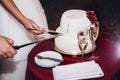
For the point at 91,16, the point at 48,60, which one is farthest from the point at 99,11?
the point at 48,60

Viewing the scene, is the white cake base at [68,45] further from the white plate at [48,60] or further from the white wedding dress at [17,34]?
the white wedding dress at [17,34]

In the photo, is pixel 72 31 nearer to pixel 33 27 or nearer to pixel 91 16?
pixel 91 16

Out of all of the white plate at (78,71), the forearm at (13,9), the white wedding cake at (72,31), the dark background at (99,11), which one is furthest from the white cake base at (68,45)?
the dark background at (99,11)

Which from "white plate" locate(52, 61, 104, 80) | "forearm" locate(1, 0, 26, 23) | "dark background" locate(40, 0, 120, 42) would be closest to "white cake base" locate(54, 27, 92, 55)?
"white plate" locate(52, 61, 104, 80)

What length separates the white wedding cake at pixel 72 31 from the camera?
6.19ft

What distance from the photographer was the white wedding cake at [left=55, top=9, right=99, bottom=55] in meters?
1.89

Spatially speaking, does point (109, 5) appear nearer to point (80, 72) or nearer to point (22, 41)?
point (22, 41)

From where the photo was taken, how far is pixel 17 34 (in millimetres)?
2244

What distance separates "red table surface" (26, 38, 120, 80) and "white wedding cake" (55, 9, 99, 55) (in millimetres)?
75

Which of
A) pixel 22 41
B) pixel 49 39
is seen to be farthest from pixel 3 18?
pixel 49 39

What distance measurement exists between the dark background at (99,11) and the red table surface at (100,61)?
72.9 inches

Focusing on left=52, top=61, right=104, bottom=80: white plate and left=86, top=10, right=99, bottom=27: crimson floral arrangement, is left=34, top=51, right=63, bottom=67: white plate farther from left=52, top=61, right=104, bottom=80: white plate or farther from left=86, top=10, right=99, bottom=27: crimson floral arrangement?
left=86, top=10, right=99, bottom=27: crimson floral arrangement

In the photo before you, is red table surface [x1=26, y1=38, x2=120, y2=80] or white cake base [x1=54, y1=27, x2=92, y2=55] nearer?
Result: red table surface [x1=26, y1=38, x2=120, y2=80]

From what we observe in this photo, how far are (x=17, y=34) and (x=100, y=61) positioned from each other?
846 mm
